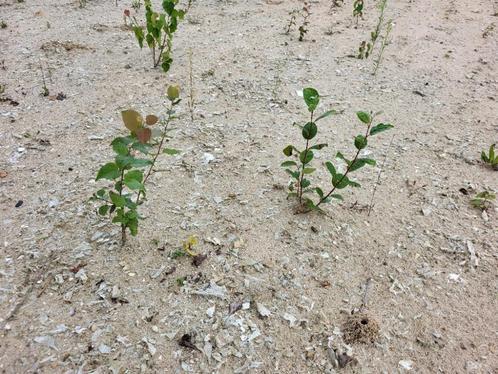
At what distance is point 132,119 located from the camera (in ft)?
6.42

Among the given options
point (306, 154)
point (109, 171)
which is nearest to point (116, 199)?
point (109, 171)

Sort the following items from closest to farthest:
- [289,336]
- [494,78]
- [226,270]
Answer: [289,336]
[226,270]
[494,78]

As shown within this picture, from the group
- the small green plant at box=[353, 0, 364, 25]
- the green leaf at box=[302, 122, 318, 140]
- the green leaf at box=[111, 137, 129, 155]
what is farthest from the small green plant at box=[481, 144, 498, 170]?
the small green plant at box=[353, 0, 364, 25]

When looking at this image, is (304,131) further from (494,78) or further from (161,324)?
(494,78)

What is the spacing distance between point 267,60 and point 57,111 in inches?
94.9

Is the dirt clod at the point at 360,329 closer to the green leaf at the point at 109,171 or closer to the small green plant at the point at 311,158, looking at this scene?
the small green plant at the point at 311,158

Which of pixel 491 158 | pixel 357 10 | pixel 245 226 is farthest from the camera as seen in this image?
pixel 357 10

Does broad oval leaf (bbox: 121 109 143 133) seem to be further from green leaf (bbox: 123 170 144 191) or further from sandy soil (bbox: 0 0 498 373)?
sandy soil (bbox: 0 0 498 373)

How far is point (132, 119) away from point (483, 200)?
2.47 meters

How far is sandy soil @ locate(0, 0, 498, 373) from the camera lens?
2029mm

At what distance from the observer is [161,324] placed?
2090 millimetres

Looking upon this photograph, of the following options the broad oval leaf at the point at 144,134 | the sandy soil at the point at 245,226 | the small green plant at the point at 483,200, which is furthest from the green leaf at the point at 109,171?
the small green plant at the point at 483,200

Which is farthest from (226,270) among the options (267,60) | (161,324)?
(267,60)

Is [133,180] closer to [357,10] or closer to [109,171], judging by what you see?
[109,171]
